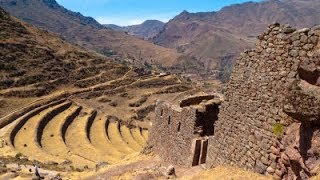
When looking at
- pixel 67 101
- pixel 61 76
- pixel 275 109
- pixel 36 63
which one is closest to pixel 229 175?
pixel 275 109

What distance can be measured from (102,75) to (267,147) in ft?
294

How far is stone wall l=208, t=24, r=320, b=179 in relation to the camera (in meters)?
9.51

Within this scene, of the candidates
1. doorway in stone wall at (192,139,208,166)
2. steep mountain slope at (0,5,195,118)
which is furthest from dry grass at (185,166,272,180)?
steep mountain slope at (0,5,195,118)

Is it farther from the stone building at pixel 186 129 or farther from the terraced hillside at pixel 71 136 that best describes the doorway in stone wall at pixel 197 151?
the terraced hillside at pixel 71 136

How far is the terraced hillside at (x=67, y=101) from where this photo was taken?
52.0m

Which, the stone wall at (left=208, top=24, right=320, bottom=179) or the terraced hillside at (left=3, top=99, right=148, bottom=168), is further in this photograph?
the terraced hillside at (left=3, top=99, right=148, bottom=168)

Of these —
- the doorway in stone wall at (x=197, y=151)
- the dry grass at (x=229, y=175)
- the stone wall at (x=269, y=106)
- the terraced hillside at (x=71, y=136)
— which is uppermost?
the stone wall at (x=269, y=106)

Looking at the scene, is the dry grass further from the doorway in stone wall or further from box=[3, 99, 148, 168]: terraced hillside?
box=[3, 99, 148, 168]: terraced hillside

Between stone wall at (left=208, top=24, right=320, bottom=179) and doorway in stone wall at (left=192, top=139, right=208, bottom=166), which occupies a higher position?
stone wall at (left=208, top=24, right=320, bottom=179)

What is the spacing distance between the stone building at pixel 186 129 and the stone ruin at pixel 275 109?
3800 millimetres

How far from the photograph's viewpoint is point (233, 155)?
1257 centimetres

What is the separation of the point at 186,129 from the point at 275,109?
1020cm

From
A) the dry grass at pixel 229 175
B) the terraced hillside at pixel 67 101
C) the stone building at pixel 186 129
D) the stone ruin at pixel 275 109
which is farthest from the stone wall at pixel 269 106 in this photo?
the terraced hillside at pixel 67 101

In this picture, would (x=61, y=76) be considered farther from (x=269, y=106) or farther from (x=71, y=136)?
(x=269, y=106)
